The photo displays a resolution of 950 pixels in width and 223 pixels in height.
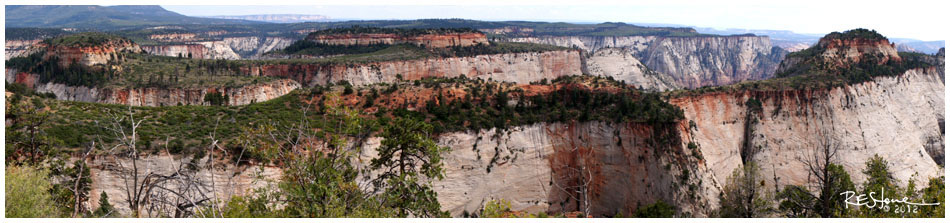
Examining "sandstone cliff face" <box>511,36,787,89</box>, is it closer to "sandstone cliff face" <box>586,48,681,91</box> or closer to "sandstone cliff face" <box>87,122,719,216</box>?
"sandstone cliff face" <box>586,48,681,91</box>

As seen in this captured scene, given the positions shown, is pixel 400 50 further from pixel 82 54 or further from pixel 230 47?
pixel 230 47

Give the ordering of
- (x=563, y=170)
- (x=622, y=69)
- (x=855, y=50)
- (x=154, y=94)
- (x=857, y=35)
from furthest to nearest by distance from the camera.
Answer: (x=622, y=69) → (x=857, y=35) → (x=855, y=50) → (x=154, y=94) → (x=563, y=170)

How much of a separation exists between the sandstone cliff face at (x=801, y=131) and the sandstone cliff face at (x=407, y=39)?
63003 millimetres

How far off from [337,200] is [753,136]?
38.5 meters

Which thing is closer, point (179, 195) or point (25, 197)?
point (179, 195)

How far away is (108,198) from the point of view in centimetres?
2577

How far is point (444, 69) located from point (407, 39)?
19.1 meters

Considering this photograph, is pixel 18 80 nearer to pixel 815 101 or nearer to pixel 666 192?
pixel 666 192

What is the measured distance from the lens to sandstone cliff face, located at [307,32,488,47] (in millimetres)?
102125

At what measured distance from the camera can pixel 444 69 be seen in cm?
8812

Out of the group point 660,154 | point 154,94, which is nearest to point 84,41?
point 154,94

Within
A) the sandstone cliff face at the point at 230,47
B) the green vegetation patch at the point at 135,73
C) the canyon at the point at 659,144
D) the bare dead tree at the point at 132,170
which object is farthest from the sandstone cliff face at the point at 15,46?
the bare dead tree at the point at 132,170

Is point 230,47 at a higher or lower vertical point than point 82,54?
lower

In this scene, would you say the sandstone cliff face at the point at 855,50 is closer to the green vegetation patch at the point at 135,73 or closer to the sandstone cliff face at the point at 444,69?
the sandstone cliff face at the point at 444,69
